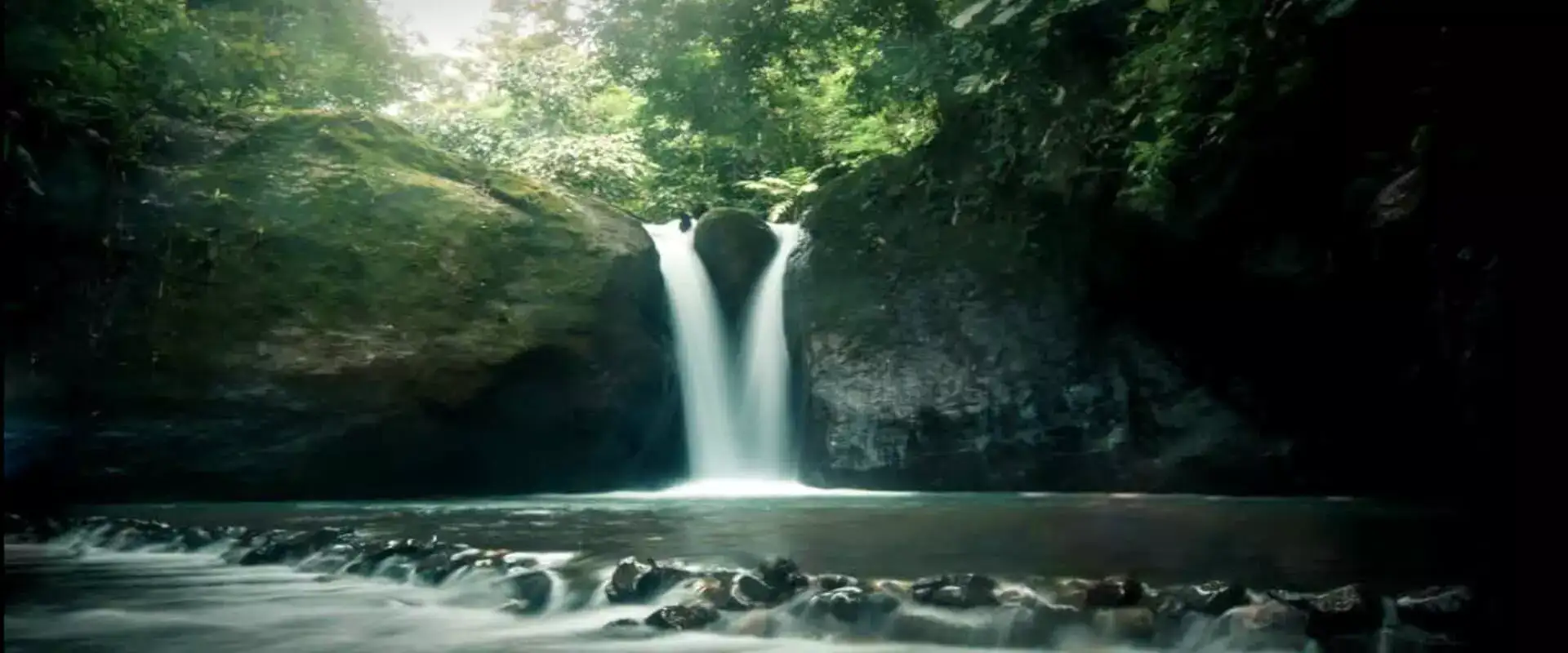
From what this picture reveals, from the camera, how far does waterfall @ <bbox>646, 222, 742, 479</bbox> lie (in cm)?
1119

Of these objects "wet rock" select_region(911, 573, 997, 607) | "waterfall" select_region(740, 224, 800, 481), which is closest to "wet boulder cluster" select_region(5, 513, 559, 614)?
"wet rock" select_region(911, 573, 997, 607)

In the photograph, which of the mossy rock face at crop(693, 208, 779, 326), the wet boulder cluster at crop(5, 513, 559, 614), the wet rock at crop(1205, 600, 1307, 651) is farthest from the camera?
the mossy rock face at crop(693, 208, 779, 326)

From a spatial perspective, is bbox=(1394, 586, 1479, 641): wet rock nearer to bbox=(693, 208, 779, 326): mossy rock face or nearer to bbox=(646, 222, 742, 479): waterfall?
bbox=(646, 222, 742, 479): waterfall

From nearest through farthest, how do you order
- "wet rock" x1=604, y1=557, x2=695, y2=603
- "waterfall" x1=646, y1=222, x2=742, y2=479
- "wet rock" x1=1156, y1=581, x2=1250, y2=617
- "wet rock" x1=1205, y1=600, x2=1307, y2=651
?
"wet rock" x1=1205, y1=600, x2=1307, y2=651
"wet rock" x1=1156, y1=581, x2=1250, y2=617
"wet rock" x1=604, y1=557, x2=695, y2=603
"waterfall" x1=646, y1=222, x2=742, y2=479

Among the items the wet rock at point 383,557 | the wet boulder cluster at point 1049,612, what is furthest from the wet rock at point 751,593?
the wet rock at point 383,557

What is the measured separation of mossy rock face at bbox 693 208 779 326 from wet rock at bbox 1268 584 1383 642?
885 centimetres

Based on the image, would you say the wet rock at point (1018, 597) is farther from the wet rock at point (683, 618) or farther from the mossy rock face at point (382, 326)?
the mossy rock face at point (382, 326)

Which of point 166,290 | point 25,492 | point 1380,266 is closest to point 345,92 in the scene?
point 166,290

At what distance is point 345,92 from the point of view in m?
13.4

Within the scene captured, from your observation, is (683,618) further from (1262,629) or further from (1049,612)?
(1262,629)

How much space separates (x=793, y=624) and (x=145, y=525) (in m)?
4.55

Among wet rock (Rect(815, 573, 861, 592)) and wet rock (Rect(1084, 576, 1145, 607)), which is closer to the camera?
wet rock (Rect(1084, 576, 1145, 607))

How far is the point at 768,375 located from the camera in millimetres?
11562

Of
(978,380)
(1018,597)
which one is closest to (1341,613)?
Result: (1018,597)
